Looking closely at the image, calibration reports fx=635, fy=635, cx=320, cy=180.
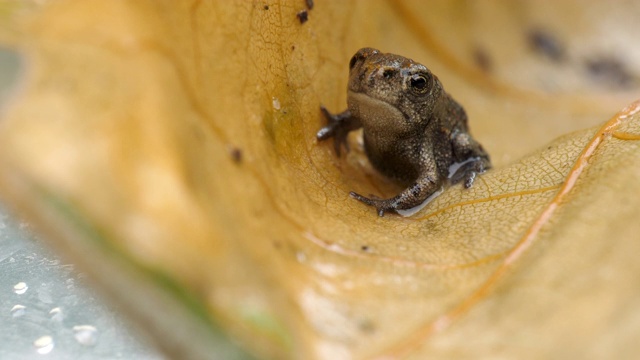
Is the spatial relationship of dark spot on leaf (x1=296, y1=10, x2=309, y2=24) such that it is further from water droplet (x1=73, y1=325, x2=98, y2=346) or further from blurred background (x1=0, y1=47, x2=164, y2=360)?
water droplet (x1=73, y1=325, x2=98, y2=346)

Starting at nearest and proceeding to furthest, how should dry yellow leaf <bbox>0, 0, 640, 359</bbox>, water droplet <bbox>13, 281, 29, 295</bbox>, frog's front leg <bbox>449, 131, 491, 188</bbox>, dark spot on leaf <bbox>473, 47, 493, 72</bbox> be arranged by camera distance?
dry yellow leaf <bbox>0, 0, 640, 359</bbox>, water droplet <bbox>13, 281, 29, 295</bbox>, frog's front leg <bbox>449, 131, 491, 188</bbox>, dark spot on leaf <bbox>473, 47, 493, 72</bbox>

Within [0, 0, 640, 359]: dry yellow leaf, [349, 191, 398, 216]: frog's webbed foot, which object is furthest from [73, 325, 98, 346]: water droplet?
[349, 191, 398, 216]: frog's webbed foot

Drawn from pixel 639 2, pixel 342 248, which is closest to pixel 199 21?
pixel 342 248

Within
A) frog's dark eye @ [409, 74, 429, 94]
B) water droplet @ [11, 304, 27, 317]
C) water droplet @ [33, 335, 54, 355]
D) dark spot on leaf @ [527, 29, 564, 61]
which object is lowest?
water droplet @ [33, 335, 54, 355]

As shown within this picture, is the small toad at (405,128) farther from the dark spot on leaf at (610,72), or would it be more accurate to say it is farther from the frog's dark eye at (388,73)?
the dark spot on leaf at (610,72)

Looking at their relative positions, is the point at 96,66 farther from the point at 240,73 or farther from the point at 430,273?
the point at 430,273

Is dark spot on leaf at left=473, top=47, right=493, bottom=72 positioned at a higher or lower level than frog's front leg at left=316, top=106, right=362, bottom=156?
higher

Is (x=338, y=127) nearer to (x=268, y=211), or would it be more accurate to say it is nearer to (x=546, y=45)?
(x=268, y=211)
